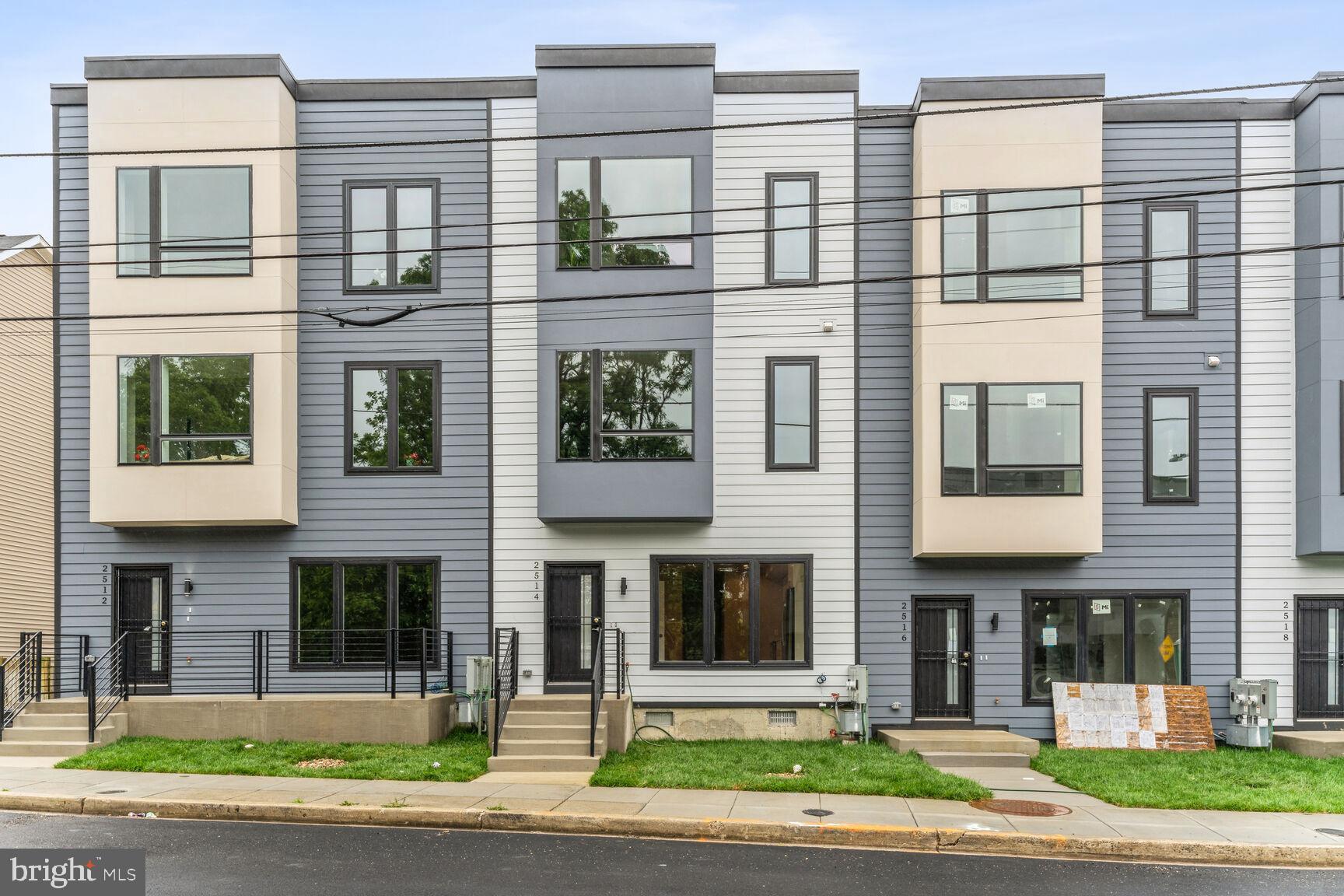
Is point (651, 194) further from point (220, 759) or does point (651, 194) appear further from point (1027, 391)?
point (220, 759)

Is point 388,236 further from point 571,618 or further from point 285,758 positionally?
point 285,758

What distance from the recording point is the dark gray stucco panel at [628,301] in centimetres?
1544

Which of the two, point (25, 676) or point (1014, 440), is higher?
point (1014, 440)

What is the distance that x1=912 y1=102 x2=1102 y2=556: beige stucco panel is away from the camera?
15.3 m

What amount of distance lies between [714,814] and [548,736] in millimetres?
3967

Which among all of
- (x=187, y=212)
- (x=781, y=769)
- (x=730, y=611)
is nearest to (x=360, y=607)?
(x=730, y=611)

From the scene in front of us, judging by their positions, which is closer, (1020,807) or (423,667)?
(1020,807)

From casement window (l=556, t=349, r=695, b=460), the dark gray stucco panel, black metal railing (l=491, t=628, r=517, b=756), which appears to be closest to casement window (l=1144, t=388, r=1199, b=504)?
the dark gray stucco panel

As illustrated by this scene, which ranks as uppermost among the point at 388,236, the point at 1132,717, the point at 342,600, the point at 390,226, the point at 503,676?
the point at 390,226

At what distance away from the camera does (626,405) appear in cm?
1550

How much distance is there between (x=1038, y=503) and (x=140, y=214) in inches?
531

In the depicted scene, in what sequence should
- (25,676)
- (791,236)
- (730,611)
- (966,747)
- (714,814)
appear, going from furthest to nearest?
(791,236) → (730,611) → (25,676) → (966,747) → (714,814)

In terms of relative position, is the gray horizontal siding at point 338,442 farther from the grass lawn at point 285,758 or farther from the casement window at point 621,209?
the grass lawn at point 285,758

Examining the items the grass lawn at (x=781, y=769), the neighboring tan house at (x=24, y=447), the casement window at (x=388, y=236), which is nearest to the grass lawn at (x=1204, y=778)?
the grass lawn at (x=781, y=769)
